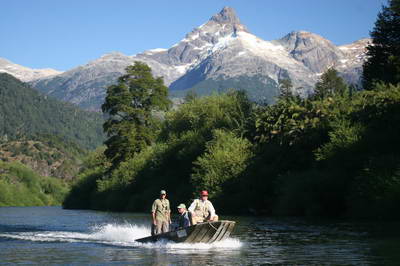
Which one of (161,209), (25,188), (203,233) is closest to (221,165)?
(161,209)

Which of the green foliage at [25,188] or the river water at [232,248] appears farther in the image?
the green foliage at [25,188]

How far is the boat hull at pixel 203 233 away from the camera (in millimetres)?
32625

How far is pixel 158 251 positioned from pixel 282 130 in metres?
40.5

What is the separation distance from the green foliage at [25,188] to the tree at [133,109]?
233ft

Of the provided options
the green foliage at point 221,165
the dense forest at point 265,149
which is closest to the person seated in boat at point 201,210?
the dense forest at point 265,149

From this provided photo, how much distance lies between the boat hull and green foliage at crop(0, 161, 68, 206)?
133478 millimetres

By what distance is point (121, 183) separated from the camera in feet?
308

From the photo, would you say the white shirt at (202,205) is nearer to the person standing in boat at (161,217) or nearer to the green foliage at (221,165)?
the person standing in boat at (161,217)

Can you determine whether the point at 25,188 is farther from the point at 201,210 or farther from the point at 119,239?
the point at 201,210

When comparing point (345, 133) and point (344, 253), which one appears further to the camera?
point (345, 133)

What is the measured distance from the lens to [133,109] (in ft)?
320

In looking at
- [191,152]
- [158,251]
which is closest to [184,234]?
[158,251]

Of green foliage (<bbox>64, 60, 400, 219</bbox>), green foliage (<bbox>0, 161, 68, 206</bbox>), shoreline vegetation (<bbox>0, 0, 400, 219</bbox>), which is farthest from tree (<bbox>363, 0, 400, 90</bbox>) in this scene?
green foliage (<bbox>0, 161, 68, 206</bbox>)

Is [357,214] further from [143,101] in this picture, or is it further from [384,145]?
[143,101]
